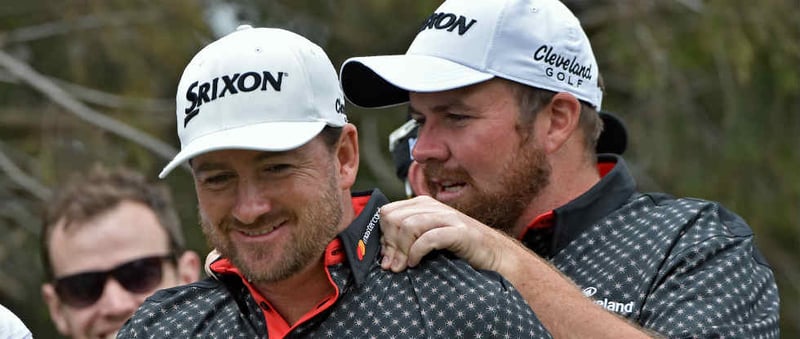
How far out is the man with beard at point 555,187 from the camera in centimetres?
400

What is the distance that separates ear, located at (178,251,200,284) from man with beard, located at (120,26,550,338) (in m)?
1.98

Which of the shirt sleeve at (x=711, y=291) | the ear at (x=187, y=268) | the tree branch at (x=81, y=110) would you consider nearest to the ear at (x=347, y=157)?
the shirt sleeve at (x=711, y=291)

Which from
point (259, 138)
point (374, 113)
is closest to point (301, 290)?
point (259, 138)

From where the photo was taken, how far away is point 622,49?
9.88 metres

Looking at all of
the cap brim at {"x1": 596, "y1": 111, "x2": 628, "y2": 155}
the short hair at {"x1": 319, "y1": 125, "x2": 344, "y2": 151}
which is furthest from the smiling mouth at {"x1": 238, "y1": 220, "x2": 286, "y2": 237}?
the cap brim at {"x1": 596, "y1": 111, "x2": 628, "y2": 155}

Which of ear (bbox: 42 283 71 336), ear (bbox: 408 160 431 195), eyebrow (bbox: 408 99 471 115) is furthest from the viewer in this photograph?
ear (bbox: 42 283 71 336)

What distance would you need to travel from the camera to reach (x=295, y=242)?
3395mm

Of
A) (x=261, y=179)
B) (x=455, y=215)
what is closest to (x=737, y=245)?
(x=455, y=215)

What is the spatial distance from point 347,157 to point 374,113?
24.8 ft

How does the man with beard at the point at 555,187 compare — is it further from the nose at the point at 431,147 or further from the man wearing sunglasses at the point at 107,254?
the man wearing sunglasses at the point at 107,254

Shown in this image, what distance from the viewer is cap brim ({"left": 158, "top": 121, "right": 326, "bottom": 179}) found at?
3297 mm

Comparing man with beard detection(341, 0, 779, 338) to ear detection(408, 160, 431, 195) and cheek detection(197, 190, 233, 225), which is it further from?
cheek detection(197, 190, 233, 225)

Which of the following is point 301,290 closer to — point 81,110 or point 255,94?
point 255,94

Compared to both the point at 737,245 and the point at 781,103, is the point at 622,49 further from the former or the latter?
the point at 737,245
